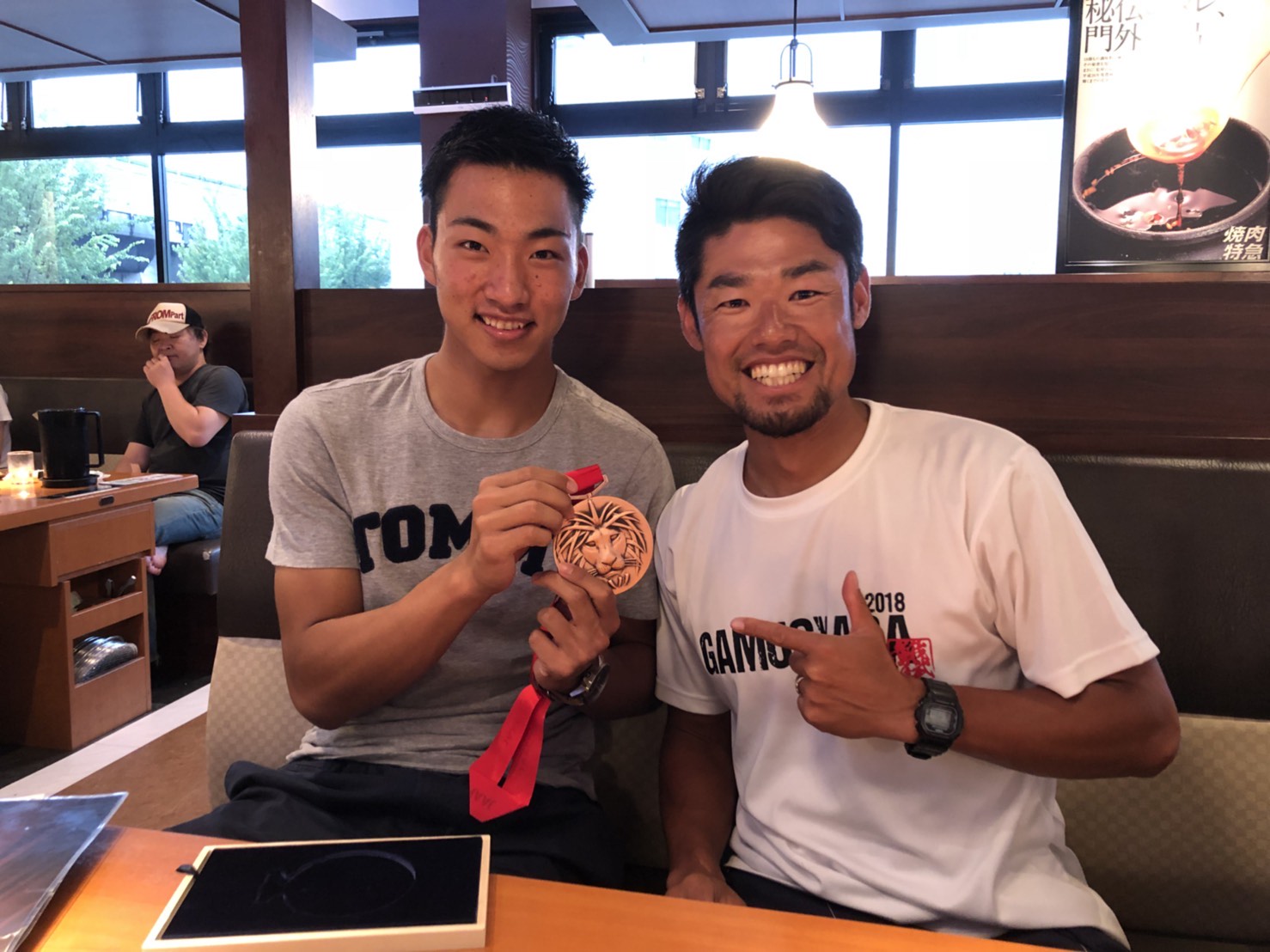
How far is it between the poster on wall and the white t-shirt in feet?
4.22

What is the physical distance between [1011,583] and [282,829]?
114 cm

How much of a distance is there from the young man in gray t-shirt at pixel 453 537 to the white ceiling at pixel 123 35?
399 centimetres

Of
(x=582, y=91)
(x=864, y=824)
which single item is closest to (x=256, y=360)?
(x=864, y=824)

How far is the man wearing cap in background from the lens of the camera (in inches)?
154

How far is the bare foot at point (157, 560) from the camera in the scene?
3.71m

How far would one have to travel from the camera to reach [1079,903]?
3.68 ft

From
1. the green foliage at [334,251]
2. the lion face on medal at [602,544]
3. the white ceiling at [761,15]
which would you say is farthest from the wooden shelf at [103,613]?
the green foliage at [334,251]

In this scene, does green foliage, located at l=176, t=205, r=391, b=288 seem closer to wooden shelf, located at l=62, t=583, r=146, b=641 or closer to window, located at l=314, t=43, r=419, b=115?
window, located at l=314, t=43, r=419, b=115

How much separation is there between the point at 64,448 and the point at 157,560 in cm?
84

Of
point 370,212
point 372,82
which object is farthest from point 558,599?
point 372,82

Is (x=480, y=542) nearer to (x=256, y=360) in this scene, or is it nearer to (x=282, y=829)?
(x=282, y=829)

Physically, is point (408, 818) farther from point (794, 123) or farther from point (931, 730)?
point (794, 123)

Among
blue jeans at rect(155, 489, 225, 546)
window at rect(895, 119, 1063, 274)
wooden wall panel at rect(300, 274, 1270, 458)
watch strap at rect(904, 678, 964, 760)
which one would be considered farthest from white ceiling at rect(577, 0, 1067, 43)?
watch strap at rect(904, 678, 964, 760)

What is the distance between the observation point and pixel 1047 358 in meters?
1.71
